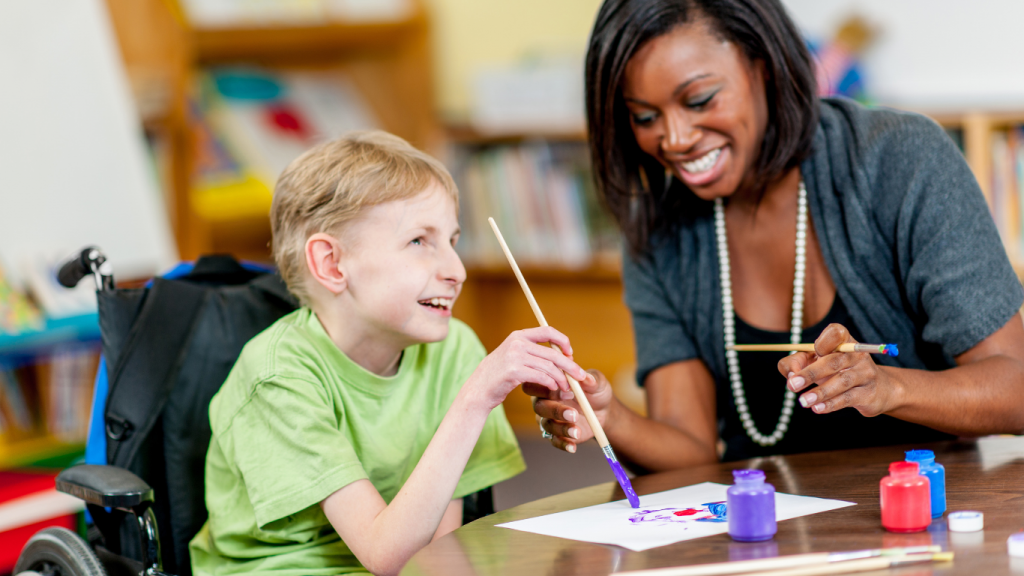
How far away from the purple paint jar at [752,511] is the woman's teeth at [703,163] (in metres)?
0.63

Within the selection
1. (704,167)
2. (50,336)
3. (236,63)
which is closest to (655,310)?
(704,167)

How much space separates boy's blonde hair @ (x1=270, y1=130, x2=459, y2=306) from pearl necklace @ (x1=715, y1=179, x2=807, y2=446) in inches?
18.4

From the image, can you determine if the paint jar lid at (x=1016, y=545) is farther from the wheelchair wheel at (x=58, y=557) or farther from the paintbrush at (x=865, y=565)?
the wheelchair wheel at (x=58, y=557)

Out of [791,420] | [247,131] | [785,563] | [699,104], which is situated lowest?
[791,420]

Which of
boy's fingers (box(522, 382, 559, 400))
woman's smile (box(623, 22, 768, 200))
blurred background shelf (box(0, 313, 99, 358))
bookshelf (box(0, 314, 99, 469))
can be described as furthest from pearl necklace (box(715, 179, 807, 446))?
bookshelf (box(0, 314, 99, 469))

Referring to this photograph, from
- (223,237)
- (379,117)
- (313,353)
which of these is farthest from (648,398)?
(379,117)

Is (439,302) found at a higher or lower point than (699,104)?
lower

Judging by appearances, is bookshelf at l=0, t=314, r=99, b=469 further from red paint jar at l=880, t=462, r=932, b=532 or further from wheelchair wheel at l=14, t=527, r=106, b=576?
red paint jar at l=880, t=462, r=932, b=532

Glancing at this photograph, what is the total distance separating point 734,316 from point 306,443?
0.70 m

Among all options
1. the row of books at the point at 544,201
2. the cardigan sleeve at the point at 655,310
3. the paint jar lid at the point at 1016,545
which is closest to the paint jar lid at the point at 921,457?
the paint jar lid at the point at 1016,545

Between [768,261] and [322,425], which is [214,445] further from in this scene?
[768,261]

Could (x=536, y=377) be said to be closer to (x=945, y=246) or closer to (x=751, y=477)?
(x=751, y=477)

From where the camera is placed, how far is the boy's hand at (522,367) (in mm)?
1006

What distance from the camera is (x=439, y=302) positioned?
120 centimetres
